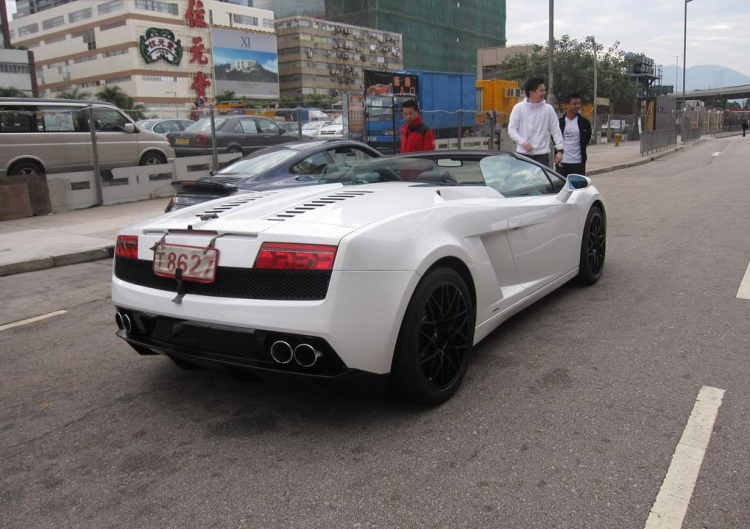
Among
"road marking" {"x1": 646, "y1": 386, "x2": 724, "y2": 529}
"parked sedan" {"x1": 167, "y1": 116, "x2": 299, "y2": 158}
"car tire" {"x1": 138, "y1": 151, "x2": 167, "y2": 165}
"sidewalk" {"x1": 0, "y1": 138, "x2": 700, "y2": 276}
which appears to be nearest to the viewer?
"road marking" {"x1": 646, "y1": 386, "x2": 724, "y2": 529}

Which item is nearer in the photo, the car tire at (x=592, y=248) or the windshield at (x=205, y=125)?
the car tire at (x=592, y=248)

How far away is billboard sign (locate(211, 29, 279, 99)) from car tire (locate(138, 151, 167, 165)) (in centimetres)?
8897

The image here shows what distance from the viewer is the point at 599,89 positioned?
52.3 m

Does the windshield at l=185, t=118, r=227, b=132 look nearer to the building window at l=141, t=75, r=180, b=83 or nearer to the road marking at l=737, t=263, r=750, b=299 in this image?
the road marking at l=737, t=263, r=750, b=299

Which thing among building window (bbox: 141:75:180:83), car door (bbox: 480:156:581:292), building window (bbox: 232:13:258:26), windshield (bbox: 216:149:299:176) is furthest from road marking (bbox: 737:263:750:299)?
building window (bbox: 232:13:258:26)

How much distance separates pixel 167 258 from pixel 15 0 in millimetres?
154443

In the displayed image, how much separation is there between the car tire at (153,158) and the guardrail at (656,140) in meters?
22.0

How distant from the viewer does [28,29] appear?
110875 mm

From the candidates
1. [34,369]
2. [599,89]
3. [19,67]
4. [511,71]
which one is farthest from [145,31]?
[34,369]

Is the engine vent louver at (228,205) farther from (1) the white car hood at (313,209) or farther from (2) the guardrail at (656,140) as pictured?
(2) the guardrail at (656,140)

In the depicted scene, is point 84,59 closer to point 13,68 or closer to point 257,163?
point 13,68

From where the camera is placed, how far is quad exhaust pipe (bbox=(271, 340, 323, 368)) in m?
2.72

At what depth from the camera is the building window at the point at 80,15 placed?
96.5 m

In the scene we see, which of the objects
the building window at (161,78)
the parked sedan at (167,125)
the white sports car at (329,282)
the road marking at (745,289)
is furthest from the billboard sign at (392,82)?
the building window at (161,78)
